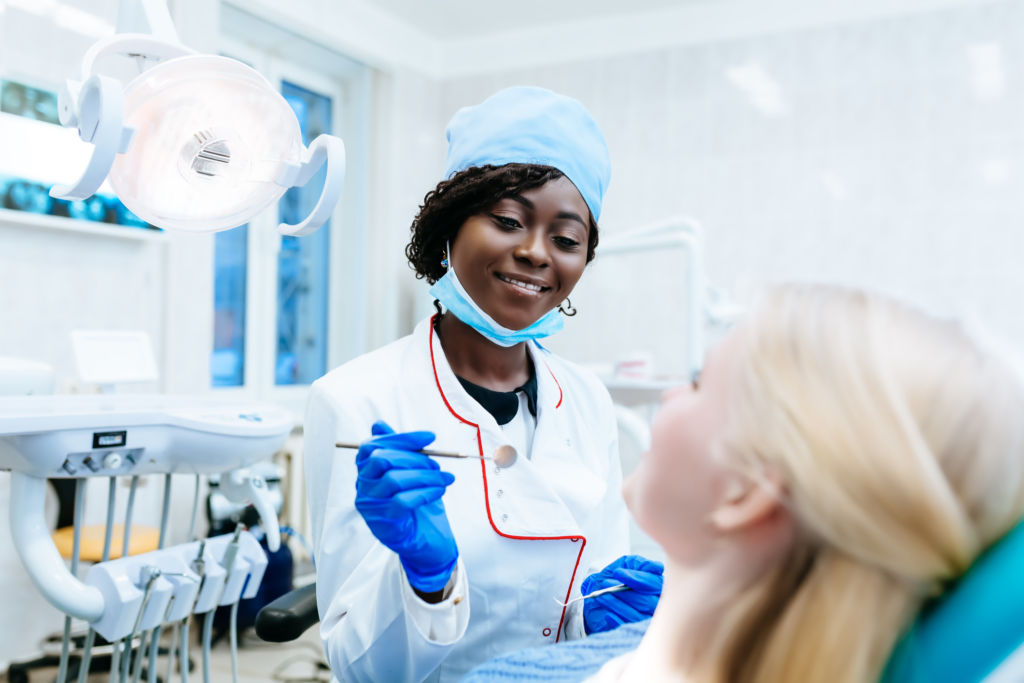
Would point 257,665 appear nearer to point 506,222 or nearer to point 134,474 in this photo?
point 134,474

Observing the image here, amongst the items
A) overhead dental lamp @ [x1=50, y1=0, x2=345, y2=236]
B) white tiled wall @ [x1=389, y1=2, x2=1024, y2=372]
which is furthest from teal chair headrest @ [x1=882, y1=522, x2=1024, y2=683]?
white tiled wall @ [x1=389, y1=2, x2=1024, y2=372]

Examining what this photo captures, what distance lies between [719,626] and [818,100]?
3.51 meters

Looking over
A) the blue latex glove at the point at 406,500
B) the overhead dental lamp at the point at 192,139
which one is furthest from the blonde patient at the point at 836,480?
the overhead dental lamp at the point at 192,139

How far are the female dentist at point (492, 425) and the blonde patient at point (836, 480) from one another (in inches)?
16.9

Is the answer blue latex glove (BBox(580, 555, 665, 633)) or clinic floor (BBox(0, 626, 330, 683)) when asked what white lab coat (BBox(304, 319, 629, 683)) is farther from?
clinic floor (BBox(0, 626, 330, 683))

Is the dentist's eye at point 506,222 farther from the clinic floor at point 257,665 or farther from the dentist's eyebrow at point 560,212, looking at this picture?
the clinic floor at point 257,665

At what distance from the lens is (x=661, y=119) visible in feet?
13.1

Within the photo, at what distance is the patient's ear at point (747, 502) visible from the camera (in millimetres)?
584

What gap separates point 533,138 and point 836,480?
79cm

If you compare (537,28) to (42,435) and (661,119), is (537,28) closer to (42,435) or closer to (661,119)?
(661,119)

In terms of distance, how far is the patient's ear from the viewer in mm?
584

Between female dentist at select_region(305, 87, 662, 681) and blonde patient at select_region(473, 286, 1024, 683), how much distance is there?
43 centimetres

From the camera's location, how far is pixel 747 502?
0.61 metres

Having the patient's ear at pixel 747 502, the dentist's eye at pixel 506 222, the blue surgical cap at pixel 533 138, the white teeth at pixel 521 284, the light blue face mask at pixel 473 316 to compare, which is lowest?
the patient's ear at pixel 747 502
